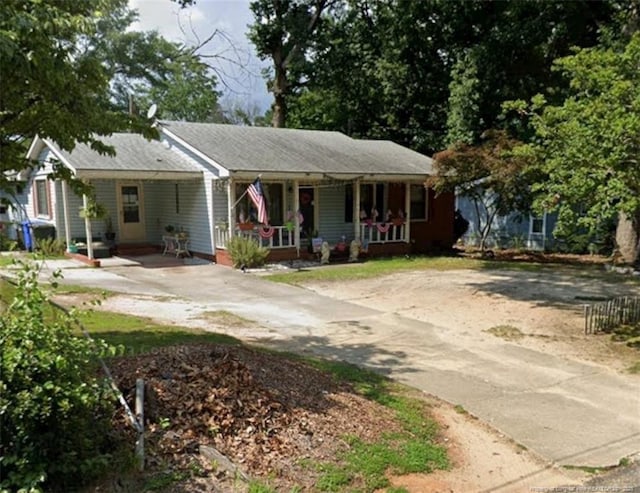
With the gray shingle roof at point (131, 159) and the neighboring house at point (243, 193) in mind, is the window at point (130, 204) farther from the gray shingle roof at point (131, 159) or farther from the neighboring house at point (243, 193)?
the gray shingle roof at point (131, 159)

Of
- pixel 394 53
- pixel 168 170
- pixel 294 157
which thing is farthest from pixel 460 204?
pixel 168 170

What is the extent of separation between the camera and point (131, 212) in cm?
1984

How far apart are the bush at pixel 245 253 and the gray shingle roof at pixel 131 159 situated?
3366 mm

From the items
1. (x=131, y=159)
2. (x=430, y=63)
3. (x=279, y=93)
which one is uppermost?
(x=430, y=63)

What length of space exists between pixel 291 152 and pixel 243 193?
10.2 feet

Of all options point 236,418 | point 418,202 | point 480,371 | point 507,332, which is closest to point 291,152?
point 418,202

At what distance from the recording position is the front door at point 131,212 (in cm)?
1953

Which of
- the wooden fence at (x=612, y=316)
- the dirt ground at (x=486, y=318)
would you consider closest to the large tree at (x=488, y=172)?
the dirt ground at (x=486, y=318)

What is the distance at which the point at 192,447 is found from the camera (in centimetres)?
406

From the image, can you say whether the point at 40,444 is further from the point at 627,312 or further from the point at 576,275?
the point at 576,275

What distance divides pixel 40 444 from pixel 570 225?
8.78m

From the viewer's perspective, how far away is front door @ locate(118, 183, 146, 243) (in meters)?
19.5

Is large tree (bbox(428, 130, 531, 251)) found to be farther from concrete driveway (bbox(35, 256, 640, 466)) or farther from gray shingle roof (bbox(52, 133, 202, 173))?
gray shingle roof (bbox(52, 133, 202, 173))

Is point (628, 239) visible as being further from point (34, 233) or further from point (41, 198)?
point (41, 198)
